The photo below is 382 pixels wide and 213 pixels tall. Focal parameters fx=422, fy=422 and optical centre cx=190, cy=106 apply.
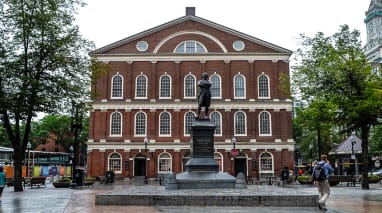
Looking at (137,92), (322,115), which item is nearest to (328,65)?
(322,115)

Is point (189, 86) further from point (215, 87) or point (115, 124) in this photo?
point (115, 124)

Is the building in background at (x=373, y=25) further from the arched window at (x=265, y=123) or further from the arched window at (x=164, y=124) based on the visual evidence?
the arched window at (x=164, y=124)

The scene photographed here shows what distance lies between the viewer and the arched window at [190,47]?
47.9m

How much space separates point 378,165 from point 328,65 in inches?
1944

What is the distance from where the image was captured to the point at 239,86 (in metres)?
47.1

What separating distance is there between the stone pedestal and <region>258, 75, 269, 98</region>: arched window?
28.2 m

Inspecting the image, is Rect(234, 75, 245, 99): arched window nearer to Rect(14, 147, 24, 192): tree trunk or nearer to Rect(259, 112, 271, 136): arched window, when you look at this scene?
Rect(259, 112, 271, 136): arched window

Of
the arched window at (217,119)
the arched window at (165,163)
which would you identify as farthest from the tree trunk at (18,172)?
the arched window at (217,119)

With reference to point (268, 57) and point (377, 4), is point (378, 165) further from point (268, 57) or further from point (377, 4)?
point (377, 4)

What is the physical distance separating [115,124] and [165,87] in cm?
684

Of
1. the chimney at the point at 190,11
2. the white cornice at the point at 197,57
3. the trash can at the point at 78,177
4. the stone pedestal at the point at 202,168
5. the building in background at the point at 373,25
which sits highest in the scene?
the building in background at the point at 373,25

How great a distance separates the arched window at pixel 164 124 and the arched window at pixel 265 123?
10.0 m

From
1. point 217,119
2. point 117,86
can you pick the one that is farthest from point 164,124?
point 117,86

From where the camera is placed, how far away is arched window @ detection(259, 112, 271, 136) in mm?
46078
